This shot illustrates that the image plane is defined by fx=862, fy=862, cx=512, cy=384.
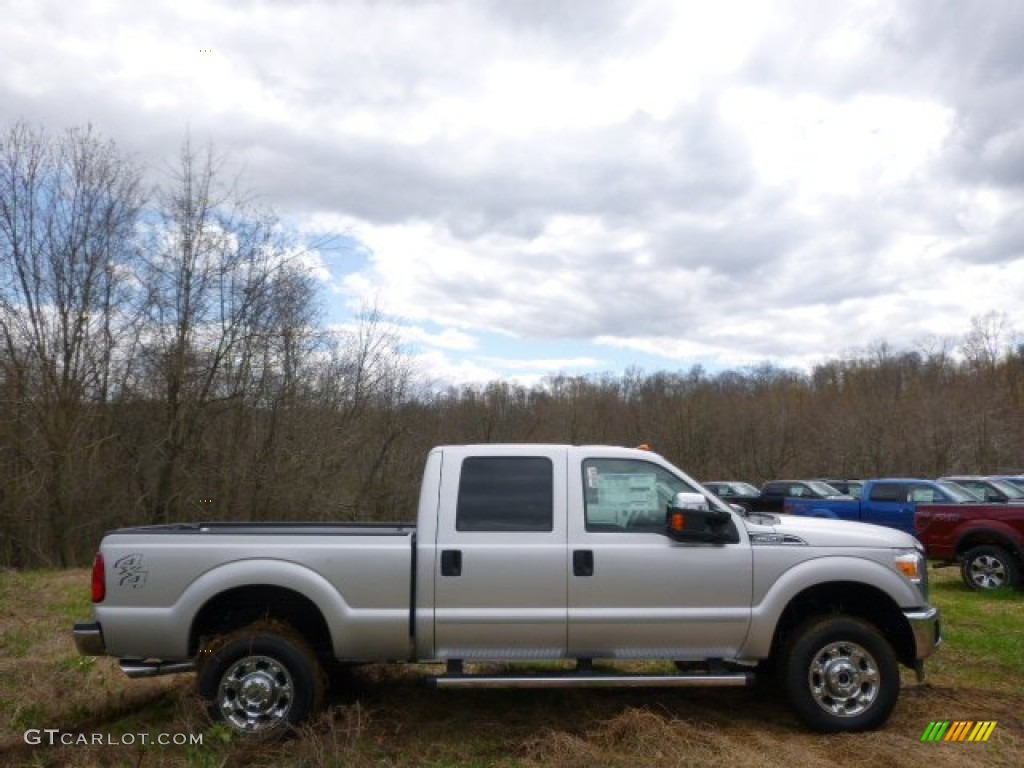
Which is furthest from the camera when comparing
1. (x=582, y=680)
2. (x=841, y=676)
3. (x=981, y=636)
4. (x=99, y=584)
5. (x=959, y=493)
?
(x=959, y=493)

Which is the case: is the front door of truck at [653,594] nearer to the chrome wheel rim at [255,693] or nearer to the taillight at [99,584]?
the chrome wheel rim at [255,693]

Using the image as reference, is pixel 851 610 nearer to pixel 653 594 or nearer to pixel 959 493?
pixel 653 594

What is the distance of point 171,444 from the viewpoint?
21.2 m

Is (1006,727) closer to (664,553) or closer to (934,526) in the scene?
(664,553)

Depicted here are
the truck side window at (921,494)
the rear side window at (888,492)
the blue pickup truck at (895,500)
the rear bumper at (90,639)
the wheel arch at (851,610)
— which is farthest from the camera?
the rear side window at (888,492)

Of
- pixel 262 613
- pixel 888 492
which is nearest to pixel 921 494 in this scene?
pixel 888 492

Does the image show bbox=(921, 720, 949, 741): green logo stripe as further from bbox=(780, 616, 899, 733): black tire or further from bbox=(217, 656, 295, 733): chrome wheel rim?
bbox=(217, 656, 295, 733): chrome wheel rim

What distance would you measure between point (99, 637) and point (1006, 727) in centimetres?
607

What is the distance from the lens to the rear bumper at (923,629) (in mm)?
5676

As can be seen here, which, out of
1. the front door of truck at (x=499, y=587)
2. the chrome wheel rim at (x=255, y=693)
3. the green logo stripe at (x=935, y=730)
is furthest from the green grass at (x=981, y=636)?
the chrome wheel rim at (x=255, y=693)

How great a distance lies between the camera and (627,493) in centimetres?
589

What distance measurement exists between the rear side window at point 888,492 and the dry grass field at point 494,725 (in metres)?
10.8

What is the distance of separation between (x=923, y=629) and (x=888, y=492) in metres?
14.0

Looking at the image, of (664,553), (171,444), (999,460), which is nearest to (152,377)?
(171,444)
